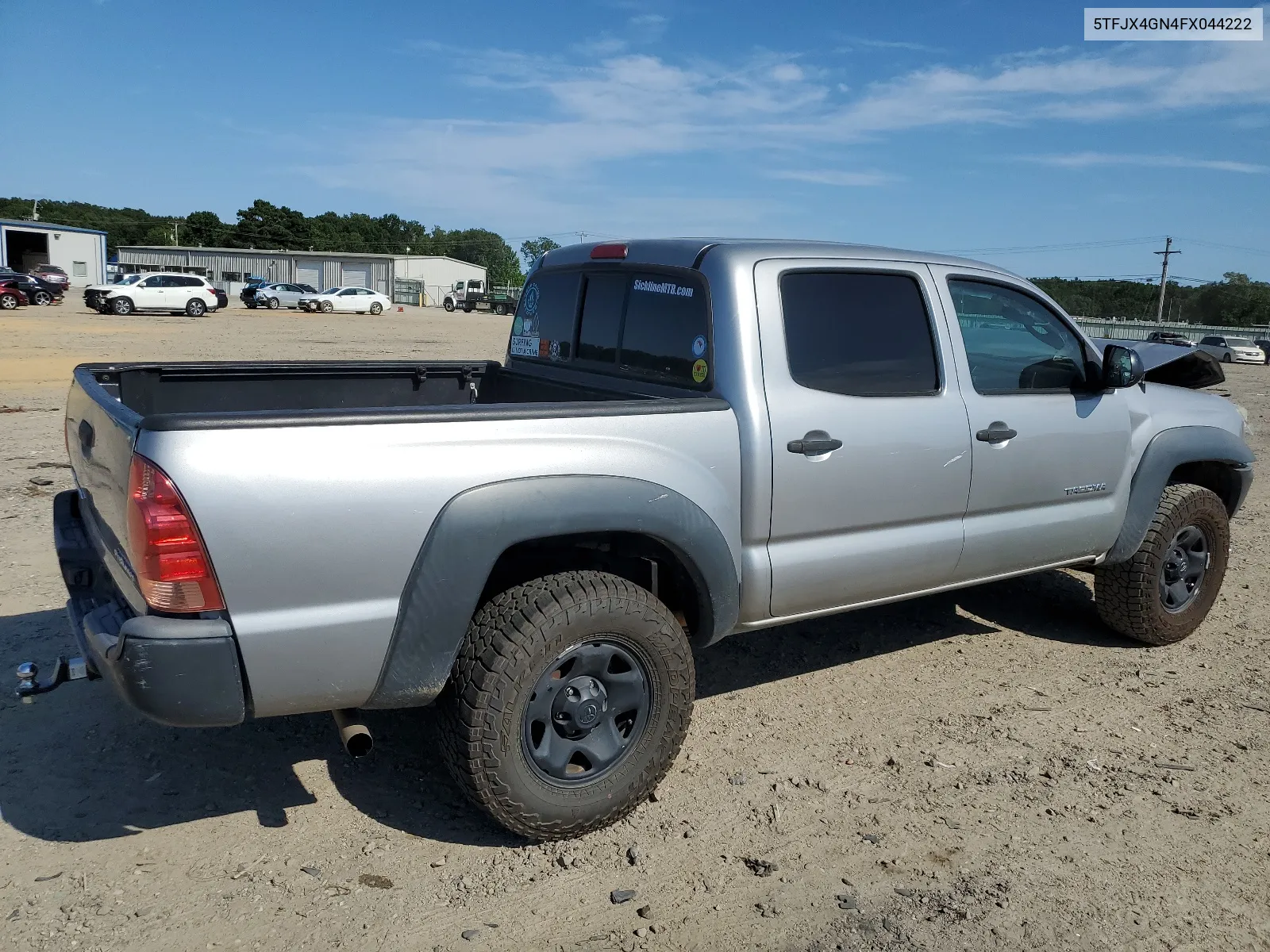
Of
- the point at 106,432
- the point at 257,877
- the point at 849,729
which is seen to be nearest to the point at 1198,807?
the point at 849,729

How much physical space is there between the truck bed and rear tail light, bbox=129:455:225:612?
1084mm

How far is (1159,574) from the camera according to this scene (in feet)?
16.7

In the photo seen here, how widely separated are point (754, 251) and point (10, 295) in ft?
141

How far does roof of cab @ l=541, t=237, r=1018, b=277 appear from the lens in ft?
12.6

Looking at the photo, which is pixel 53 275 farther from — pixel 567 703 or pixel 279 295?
pixel 567 703

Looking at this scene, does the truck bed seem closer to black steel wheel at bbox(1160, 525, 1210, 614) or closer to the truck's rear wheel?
the truck's rear wheel

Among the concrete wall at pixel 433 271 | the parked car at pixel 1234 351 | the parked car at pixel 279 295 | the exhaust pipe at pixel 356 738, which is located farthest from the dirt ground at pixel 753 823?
the concrete wall at pixel 433 271

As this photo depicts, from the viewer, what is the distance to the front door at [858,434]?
3701 mm

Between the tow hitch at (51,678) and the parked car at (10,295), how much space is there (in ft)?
137

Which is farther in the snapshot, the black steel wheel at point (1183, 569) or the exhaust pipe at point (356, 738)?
the black steel wheel at point (1183, 569)

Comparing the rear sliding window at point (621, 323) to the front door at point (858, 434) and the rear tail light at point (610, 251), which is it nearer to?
the rear tail light at point (610, 251)

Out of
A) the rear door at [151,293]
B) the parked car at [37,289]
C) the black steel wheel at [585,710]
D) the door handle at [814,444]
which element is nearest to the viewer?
the black steel wheel at [585,710]

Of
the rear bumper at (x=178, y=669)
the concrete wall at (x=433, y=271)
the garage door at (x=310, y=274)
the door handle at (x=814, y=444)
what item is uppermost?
the concrete wall at (x=433, y=271)

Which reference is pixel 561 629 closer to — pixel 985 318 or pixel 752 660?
pixel 752 660
